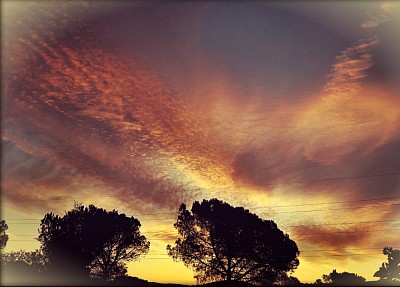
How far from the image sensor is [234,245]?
206 feet

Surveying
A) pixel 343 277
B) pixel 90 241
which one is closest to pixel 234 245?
pixel 90 241

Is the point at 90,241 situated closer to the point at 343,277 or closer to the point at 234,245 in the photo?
the point at 234,245

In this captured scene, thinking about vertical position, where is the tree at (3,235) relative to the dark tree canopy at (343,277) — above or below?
above

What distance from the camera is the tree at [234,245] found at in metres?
62.5

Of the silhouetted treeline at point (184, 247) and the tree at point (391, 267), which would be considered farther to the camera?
the tree at point (391, 267)

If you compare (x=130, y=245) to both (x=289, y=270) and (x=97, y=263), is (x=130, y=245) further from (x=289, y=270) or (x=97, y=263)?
(x=289, y=270)

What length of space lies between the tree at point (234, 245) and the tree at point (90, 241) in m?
13.7

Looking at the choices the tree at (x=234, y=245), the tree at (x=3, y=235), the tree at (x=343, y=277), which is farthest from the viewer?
the tree at (x=343, y=277)

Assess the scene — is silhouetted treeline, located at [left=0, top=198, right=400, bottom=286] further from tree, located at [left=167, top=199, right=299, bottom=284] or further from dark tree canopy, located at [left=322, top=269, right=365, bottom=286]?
dark tree canopy, located at [left=322, top=269, right=365, bottom=286]

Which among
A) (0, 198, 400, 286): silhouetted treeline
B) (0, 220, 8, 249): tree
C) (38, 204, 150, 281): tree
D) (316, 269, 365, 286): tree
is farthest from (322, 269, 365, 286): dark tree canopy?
(0, 220, 8, 249): tree

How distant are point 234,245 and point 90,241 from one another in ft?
92.7

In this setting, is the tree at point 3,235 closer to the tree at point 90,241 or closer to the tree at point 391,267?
the tree at point 90,241

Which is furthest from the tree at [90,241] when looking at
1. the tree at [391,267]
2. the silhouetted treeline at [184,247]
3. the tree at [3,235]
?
the tree at [391,267]

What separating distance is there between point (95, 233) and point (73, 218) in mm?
6083
